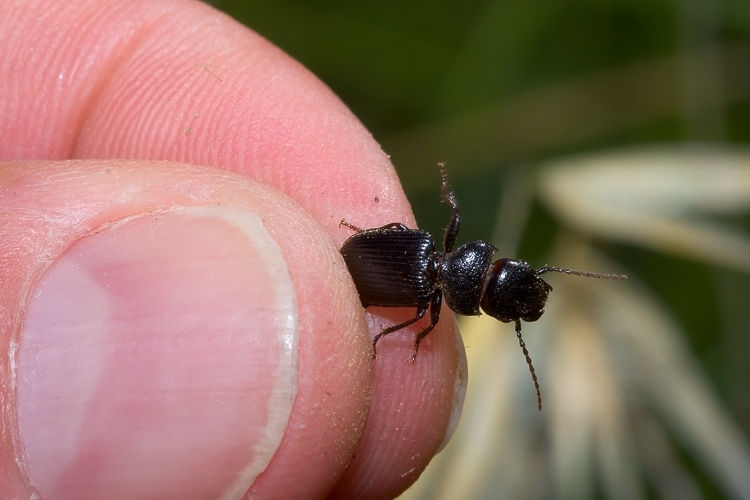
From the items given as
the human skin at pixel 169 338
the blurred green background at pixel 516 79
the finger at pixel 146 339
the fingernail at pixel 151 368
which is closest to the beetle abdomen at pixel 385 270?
the human skin at pixel 169 338

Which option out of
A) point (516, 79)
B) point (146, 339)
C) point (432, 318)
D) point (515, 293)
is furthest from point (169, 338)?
point (516, 79)

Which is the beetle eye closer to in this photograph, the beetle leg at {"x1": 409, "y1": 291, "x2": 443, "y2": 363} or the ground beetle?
the ground beetle

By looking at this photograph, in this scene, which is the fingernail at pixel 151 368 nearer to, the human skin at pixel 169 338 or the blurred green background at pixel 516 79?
the human skin at pixel 169 338

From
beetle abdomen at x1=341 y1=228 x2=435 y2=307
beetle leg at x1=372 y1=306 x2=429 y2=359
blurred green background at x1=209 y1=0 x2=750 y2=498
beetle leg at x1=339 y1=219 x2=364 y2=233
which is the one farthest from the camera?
blurred green background at x1=209 y1=0 x2=750 y2=498

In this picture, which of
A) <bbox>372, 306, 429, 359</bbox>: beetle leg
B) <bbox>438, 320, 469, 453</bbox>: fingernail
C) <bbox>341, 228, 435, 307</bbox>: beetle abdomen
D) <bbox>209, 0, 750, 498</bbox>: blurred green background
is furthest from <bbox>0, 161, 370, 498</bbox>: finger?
<bbox>209, 0, 750, 498</bbox>: blurred green background

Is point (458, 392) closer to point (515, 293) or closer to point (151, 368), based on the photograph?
point (515, 293)
